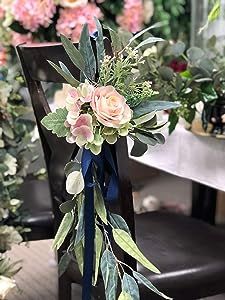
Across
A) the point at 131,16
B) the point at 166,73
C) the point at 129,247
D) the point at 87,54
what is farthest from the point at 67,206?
the point at 131,16

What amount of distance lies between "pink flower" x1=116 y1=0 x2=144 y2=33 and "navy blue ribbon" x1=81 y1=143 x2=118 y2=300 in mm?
1363

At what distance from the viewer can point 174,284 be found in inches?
58.9

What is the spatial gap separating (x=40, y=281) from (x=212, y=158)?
1.07 meters

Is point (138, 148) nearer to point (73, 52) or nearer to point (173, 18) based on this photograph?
point (73, 52)

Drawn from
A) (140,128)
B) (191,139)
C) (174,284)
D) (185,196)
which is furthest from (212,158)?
(185,196)

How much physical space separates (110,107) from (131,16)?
1.48m

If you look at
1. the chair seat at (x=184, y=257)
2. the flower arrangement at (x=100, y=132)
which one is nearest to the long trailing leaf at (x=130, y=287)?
the flower arrangement at (x=100, y=132)

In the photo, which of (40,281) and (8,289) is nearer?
(8,289)

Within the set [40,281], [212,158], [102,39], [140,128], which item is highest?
[102,39]

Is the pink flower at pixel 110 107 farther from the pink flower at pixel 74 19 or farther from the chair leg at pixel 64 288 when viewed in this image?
the pink flower at pixel 74 19

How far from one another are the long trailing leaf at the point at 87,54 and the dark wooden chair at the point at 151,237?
7.0 inches

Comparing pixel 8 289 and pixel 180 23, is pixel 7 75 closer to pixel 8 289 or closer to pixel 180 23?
pixel 8 289

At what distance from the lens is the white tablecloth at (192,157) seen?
1.65m

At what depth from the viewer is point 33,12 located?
2.17m
